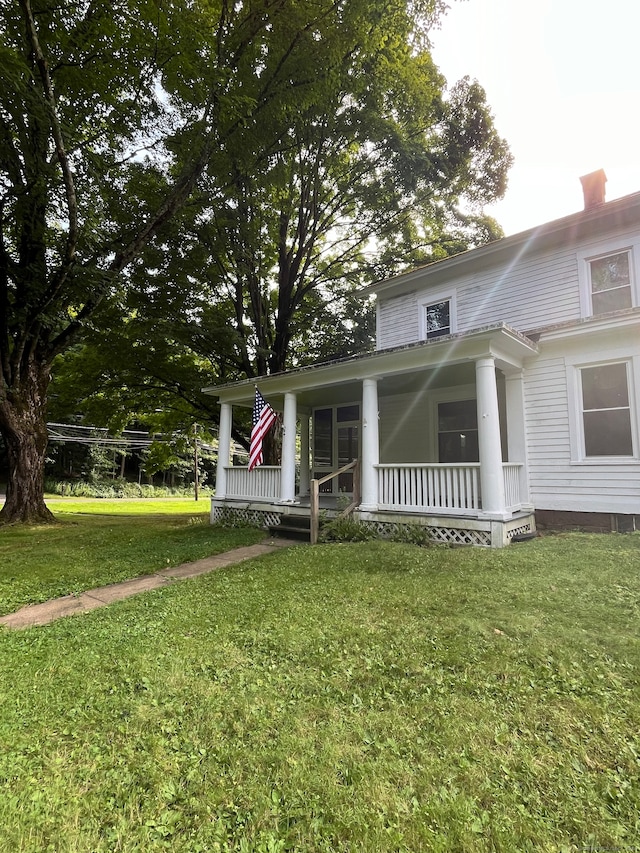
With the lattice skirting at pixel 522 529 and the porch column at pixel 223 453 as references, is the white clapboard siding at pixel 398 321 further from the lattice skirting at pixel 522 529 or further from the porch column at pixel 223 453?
the lattice skirting at pixel 522 529

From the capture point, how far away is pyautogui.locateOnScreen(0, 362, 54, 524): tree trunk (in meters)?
10.8

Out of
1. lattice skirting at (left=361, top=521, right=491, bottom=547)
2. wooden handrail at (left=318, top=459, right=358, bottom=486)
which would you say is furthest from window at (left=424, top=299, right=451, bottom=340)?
lattice skirting at (left=361, top=521, right=491, bottom=547)

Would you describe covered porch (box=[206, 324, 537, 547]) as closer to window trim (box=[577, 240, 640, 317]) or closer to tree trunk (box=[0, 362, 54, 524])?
window trim (box=[577, 240, 640, 317])

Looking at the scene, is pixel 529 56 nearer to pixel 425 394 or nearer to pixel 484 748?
pixel 425 394

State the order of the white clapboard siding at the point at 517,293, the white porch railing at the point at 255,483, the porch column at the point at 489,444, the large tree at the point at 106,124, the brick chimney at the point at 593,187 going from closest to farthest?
the porch column at the point at 489,444 → the large tree at the point at 106,124 → the white clapboard siding at the point at 517,293 → the brick chimney at the point at 593,187 → the white porch railing at the point at 255,483

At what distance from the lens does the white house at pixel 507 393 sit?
24.1 ft

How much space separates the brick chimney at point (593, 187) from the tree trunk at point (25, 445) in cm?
1418

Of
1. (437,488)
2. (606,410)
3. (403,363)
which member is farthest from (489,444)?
(606,410)

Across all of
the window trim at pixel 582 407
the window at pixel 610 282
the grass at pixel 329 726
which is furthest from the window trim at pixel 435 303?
the grass at pixel 329 726

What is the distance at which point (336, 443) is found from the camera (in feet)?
40.9

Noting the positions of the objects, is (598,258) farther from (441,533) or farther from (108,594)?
(108,594)

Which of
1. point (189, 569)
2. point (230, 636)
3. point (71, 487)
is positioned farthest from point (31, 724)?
point (71, 487)

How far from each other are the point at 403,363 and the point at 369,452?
1.90 m

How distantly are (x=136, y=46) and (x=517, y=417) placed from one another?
1055 cm
